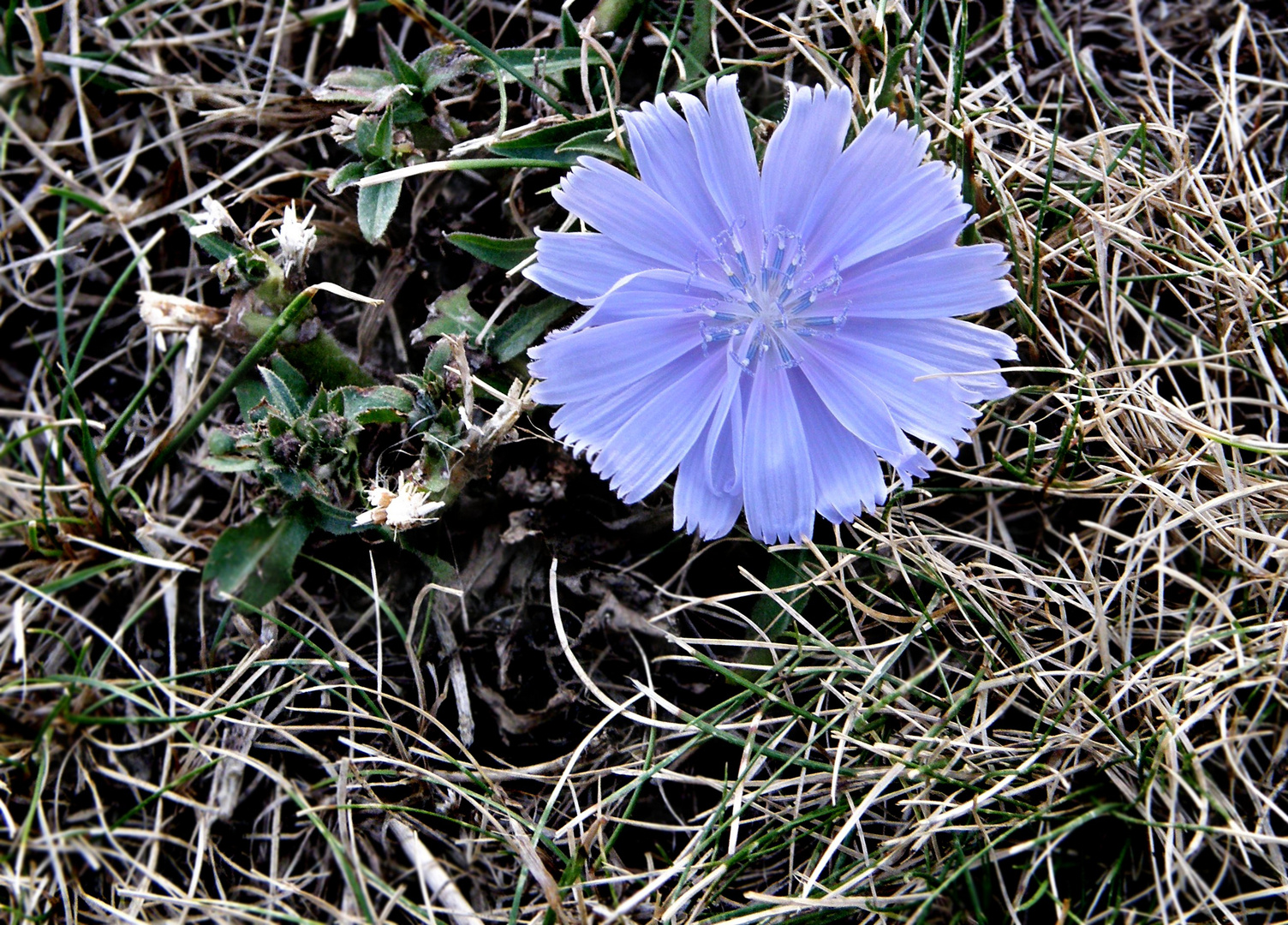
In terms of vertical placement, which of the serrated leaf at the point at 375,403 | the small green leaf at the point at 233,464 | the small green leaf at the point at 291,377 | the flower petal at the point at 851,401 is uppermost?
the flower petal at the point at 851,401

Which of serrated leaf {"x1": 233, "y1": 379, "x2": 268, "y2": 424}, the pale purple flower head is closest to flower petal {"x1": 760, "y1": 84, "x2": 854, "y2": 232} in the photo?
the pale purple flower head

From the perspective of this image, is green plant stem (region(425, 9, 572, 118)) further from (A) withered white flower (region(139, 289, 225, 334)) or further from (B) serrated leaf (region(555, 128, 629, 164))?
(A) withered white flower (region(139, 289, 225, 334))

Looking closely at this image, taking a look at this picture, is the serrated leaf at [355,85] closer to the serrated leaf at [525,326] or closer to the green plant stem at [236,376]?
the green plant stem at [236,376]

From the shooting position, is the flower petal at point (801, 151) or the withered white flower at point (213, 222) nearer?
the flower petal at point (801, 151)

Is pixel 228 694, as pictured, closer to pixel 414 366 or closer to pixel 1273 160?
pixel 414 366

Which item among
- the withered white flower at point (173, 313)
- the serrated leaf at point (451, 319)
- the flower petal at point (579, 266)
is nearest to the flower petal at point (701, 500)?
the flower petal at point (579, 266)

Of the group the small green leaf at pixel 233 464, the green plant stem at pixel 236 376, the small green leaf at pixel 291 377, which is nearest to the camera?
the small green leaf at pixel 233 464

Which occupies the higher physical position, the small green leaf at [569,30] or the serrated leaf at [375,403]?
the small green leaf at [569,30]

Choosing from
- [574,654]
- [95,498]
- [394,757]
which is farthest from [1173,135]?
[95,498]
